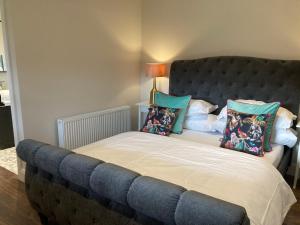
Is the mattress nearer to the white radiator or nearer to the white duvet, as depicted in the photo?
the white duvet

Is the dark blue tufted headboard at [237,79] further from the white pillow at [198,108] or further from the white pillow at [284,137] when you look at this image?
the white pillow at [284,137]

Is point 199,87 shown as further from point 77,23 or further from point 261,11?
point 77,23

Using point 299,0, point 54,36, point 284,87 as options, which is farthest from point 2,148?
point 299,0

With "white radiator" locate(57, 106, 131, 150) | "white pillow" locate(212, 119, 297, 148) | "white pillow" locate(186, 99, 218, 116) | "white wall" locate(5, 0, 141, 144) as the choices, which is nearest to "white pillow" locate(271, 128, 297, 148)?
"white pillow" locate(212, 119, 297, 148)

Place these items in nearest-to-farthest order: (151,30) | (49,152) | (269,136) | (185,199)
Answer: (185,199) < (49,152) < (269,136) < (151,30)

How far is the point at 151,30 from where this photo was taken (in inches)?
151

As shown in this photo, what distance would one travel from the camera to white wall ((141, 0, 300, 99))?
2857 millimetres

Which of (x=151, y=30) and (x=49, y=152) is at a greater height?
(x=151, y=30)

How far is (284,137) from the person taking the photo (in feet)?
8.43

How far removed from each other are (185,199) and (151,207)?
0.63ft

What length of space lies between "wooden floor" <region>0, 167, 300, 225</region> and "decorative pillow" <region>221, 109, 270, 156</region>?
2.17 feet

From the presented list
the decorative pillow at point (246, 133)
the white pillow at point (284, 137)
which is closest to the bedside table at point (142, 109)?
the decorative pillow at point (246, 133)

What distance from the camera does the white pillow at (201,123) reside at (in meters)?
2.98

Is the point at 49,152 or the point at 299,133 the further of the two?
the point at 299,133
